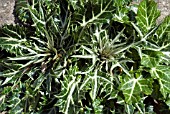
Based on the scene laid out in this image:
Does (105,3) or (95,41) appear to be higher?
(105,3)

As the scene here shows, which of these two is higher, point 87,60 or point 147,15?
point 147,15

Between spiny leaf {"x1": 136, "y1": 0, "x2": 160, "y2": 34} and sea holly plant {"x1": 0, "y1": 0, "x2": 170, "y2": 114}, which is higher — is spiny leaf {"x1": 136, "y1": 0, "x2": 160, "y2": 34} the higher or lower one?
the higher one

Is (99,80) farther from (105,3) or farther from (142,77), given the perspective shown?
(105,3)

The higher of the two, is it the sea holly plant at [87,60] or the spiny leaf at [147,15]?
the spiny leaf at [147,15]

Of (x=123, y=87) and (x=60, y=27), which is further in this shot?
(x=60, y=27)

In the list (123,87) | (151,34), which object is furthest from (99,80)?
(151,34)

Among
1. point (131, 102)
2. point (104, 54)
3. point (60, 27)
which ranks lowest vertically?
point (131, 102)
